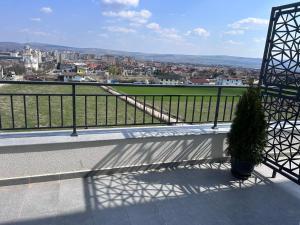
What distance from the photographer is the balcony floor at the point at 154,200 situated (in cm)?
200

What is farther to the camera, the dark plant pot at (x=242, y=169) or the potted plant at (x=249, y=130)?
the dark plant pot at (x=242, y=169)

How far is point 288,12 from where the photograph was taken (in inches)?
98.6

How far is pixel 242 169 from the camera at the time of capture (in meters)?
2.76

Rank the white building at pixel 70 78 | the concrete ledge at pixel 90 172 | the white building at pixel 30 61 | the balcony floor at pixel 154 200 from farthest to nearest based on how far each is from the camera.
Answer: the white building at pixel 30 61
the white building at pixel 70 78
the concrete ledge at pixel 90 172
the balcony floor at pixel 154 200

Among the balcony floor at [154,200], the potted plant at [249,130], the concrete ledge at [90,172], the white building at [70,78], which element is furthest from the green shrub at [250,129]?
the white building at [70,78]

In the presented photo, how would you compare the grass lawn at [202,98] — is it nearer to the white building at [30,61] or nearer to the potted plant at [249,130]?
the potted plant at [249,130]

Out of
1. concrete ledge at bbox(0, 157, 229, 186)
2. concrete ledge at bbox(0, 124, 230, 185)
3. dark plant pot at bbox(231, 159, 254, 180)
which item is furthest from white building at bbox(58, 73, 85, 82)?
dark plant pot at bbox(231, 159, 254, 180)

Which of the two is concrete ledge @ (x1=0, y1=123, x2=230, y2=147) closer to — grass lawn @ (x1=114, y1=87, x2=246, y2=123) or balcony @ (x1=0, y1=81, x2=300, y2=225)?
balcony @ (x1=0, y1=81, x2=300, y2=225)

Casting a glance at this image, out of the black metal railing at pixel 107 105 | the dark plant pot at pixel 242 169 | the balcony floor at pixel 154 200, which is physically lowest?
the balcony floor at pixel 154 200

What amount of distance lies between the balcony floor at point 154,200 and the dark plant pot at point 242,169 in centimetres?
8

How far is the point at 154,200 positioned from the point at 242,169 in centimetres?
119

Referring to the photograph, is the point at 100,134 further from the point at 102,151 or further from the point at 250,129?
the point at 250,129

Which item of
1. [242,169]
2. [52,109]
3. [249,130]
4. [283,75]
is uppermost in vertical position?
[283,75]

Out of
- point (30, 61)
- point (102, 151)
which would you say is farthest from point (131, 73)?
point (102, 151)
